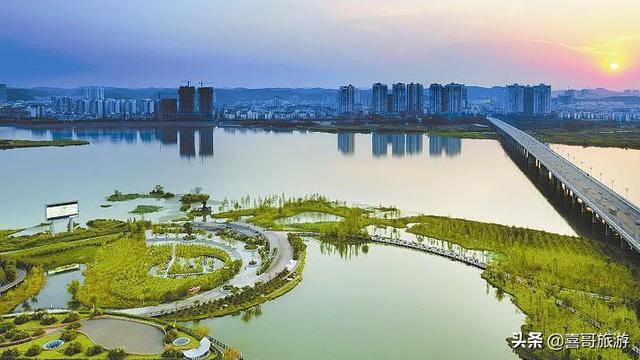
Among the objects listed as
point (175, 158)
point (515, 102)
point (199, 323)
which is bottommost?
point (199, 323)

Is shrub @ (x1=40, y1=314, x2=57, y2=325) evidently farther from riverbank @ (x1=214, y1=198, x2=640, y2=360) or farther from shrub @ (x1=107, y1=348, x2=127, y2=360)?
riverbank @ (x1=214, y1=198, x2=640, y2=360)

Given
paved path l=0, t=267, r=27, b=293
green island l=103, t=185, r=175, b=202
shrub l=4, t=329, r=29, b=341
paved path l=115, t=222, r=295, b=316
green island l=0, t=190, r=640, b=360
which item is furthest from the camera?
green island l=103, t=185, r=175, b=202

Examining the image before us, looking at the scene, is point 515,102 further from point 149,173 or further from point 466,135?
point 149,173

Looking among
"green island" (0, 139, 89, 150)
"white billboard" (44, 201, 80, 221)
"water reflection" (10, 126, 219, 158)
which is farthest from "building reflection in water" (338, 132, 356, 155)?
"white billboard" (44, 201, 80, 221)

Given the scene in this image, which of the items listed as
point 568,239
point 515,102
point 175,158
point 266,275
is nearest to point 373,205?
point 568,239

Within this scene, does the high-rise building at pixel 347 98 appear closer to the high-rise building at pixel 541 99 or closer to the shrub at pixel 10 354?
the high-rise building at pixel 541 99

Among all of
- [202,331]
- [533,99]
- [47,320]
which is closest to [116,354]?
[202,331]

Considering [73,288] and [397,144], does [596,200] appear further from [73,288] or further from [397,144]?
[397,144]
